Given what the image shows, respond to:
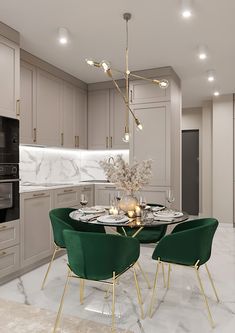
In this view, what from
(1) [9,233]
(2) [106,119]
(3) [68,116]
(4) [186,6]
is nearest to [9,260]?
(1) [9,233]

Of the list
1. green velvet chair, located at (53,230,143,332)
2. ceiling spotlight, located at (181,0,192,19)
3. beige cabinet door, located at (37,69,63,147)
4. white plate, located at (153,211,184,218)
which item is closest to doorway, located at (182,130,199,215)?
beige cabinet door, located at (37,69,63,147)

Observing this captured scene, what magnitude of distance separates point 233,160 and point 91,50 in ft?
11.8

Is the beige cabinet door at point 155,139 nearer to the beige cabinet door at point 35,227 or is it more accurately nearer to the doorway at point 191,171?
the beige cabinet door at point 35,227

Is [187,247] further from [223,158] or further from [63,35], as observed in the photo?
[223,158]

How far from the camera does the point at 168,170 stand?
415 centimetres

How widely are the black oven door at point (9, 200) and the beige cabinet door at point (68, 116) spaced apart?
4.80ft

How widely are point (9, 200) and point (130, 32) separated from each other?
2187 mm

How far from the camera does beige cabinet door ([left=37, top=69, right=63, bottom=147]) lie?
3848 millimetres

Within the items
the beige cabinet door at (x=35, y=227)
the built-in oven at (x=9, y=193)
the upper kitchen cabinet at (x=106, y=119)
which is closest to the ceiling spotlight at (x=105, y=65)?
the built-in oven at (x=9, y=193)

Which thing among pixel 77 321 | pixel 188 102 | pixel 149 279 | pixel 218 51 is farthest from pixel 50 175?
pixel 188 102

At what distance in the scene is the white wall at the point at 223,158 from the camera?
567cm

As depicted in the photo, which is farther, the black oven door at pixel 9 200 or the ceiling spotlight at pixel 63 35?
the ceiling spotlight at pixel 63 35

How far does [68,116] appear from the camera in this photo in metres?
4.49

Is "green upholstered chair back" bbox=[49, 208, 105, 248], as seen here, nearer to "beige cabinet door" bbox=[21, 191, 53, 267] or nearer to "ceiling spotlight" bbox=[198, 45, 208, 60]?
"beige cabinet door" bbox=[21, 191, 53, 267]
